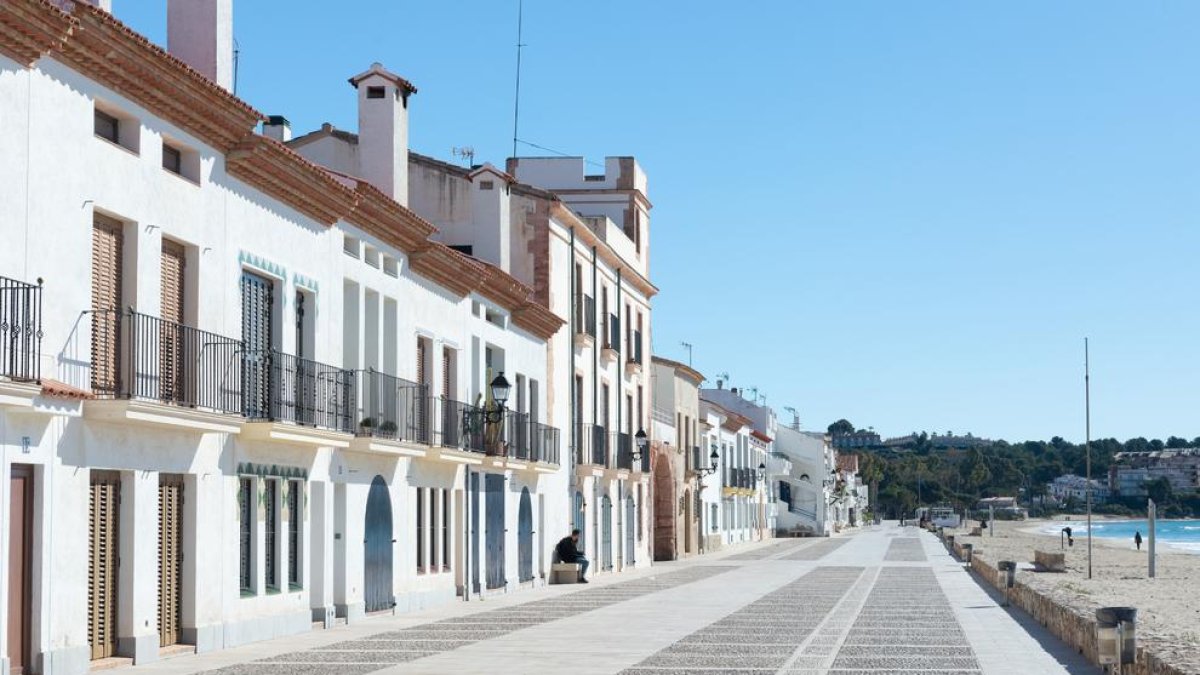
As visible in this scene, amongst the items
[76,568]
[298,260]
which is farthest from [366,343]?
[76,568]

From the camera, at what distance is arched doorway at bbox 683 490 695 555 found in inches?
2389

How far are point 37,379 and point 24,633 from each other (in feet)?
8.31

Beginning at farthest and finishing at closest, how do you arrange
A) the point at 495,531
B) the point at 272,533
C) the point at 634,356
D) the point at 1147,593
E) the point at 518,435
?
the point at 634,356, the point at 1147,593, the point at 518,435, the point at 495,531, the point at 272,533

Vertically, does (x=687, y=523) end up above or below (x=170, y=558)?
below

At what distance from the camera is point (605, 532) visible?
45.3 m

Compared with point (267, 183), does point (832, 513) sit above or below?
below

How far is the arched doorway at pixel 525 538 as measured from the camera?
3634 cm

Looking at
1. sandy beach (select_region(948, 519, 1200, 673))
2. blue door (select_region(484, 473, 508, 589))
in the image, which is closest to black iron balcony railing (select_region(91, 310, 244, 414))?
sandy beach (select_region(948, 519, 1200, 673))

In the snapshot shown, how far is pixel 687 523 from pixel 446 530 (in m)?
31.1

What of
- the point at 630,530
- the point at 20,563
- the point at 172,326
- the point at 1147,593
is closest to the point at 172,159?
the point at 172,326

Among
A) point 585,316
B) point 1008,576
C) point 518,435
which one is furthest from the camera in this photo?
point 585,316

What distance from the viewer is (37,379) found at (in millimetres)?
14883

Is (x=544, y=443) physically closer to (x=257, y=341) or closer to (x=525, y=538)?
(x=525, y=538)

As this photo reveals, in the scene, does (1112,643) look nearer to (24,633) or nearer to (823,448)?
(24,633)
